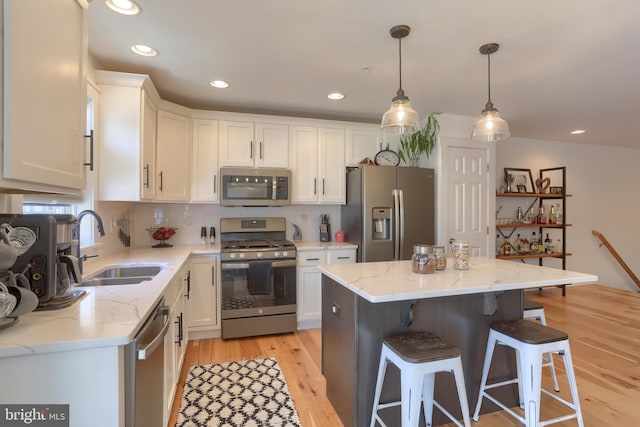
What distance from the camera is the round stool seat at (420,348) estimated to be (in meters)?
1.49

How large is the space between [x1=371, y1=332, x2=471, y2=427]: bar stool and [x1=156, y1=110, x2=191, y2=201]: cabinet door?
2547 mm

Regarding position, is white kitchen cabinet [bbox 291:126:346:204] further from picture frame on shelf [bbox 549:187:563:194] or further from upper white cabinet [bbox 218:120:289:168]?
picture frame on shelf [bbox 549:187:563:194]

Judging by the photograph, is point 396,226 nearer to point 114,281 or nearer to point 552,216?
point 114,281

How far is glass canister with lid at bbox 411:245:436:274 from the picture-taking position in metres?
1.95

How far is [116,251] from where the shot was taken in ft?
9.45

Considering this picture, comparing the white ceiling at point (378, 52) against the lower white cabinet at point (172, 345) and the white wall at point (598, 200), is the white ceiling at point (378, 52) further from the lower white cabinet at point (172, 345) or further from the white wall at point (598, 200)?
the white wall at point (598, 200)

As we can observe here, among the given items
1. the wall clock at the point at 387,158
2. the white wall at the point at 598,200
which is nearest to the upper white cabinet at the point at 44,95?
the wall clock at the point at 387,158

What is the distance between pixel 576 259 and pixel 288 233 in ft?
16.9

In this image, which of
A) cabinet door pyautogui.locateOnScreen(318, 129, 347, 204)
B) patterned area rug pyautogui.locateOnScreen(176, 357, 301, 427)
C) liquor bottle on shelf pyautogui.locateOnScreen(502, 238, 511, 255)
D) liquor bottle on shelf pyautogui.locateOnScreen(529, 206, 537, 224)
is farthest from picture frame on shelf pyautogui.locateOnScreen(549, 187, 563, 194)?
patterned area rug pyautogui.locateOnScreen(176, 357, 301, 427)

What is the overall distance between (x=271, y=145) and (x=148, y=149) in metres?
1.26

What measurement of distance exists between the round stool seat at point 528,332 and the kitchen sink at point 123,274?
85.6 inches

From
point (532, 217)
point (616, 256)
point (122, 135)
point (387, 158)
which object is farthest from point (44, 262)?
point (616, 256)

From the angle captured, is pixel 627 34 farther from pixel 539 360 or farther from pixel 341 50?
pixel 539 360

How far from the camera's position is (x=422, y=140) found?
379 centimetres
